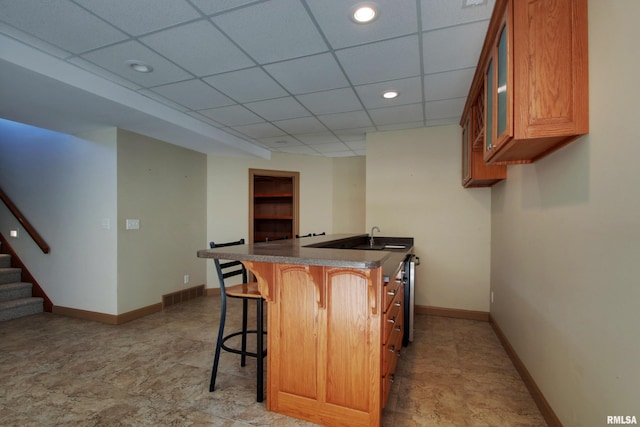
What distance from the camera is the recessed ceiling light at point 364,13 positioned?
1.76 metres

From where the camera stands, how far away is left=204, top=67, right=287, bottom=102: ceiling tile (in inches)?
101

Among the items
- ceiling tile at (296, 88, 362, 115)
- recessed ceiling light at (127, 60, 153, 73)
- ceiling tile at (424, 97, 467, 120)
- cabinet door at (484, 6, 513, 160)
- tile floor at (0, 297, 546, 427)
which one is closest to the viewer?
cabinet door at (484, 6, 513, 160)

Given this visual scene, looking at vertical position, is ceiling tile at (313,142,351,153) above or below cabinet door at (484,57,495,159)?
above

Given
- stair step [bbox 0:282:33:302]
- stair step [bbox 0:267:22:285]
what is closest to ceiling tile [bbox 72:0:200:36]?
stair step [bbox 0:282:33:302]

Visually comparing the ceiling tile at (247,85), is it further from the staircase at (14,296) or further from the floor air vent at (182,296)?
the staircase at (14,296)

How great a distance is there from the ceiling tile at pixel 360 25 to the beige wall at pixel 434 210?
7.45 ft

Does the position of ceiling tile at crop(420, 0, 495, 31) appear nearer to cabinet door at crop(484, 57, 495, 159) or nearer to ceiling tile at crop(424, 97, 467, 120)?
cabinet door at crop(484, 57, 495, 159)

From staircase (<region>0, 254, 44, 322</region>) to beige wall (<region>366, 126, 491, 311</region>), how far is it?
4583 millimetres

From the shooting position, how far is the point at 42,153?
4.11 meters

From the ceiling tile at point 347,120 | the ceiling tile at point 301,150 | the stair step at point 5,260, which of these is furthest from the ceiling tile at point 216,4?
the stair step at point 5,260

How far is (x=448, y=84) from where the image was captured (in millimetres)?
2760

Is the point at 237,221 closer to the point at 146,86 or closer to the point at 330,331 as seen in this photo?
the point at 146,86

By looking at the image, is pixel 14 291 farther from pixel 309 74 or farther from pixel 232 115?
pixel 309 74

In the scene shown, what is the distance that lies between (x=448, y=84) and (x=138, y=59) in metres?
2.56
